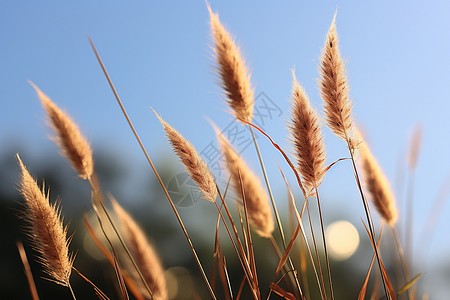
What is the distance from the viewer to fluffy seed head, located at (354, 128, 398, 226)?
1.58 metres

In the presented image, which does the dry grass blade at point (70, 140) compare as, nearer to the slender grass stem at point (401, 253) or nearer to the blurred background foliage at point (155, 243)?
the slender grass stem at point (401, 253)

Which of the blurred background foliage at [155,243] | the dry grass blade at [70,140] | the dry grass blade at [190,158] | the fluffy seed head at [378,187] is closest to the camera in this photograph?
the dry grass blade at [190,158]

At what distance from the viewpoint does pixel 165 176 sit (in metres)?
9.46

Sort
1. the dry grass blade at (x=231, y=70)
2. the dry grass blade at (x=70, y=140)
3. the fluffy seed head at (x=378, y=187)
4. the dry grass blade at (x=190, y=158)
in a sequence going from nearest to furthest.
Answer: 1. the dry grass blade at (x=190, y=158)
2. the dry grass blade at (x=231, y=70)
3. the dry grass blade at (x=70, y=140)
4. the fluffy seed head at (x=378, y=187)

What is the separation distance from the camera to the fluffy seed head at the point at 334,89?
116cm

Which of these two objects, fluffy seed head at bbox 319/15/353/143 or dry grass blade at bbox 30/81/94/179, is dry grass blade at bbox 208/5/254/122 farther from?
dry grass blade at bbox 30/81/94/179

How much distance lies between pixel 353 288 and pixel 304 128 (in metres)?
8.47

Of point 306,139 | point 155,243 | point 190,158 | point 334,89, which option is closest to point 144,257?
point 190,158

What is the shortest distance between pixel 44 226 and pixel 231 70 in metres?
0.78

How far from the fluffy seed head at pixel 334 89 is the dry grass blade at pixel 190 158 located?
0.42 meters

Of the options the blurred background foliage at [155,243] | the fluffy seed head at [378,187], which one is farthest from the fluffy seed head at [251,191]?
the blurred background foliage at [155,243]

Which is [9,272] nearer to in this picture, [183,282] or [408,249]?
[183,282]

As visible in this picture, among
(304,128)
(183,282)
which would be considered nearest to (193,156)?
(304,128)

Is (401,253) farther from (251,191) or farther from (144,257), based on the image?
(144,257)
